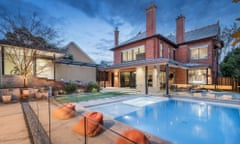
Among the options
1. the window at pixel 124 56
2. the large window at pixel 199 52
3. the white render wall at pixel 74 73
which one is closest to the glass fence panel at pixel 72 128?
the white render wall at pixel 74 73

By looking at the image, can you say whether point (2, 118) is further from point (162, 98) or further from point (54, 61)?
point (162, 98)

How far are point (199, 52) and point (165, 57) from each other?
4842 mm

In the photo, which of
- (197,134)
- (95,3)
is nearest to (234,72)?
(197,134)

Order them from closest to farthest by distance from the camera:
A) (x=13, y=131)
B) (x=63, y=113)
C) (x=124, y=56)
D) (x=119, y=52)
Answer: (x=13, y=131)
(x=63, y=113)
(x=124, y=56)
(x=119, y=52)

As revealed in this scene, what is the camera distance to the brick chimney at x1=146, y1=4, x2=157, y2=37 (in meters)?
13.9

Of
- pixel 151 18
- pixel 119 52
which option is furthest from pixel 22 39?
pixel 151 18

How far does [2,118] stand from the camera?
494 cm

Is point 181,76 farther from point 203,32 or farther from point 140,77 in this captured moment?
point 203,32

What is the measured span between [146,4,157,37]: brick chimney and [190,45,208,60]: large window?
6.80 metres

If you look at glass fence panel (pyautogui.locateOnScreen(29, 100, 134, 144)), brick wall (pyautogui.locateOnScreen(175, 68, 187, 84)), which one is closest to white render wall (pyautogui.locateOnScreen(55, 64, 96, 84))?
glass fence panel (pyautogui.locateOnScreen(29, 100, 134, 144))

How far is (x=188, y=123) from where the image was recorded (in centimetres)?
623

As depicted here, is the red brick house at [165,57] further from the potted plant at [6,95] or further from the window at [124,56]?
the potted plant at [6,95]

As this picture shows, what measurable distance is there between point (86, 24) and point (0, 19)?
401 inches

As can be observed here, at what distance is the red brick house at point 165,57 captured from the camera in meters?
14.3
